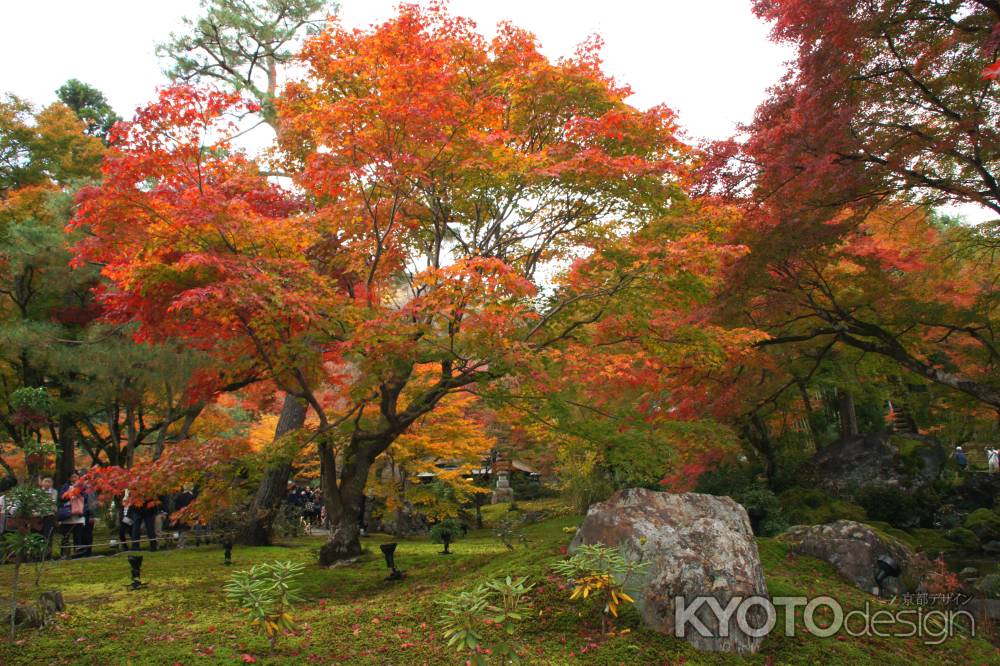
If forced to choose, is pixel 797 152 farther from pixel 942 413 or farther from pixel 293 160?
pixel 942 413

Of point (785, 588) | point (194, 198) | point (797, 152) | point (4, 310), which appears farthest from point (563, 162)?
point (4, 310)

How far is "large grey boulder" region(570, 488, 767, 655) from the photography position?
471 cm

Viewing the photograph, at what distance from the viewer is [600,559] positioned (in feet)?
16.0

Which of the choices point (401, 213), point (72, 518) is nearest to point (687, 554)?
point (401, 213)

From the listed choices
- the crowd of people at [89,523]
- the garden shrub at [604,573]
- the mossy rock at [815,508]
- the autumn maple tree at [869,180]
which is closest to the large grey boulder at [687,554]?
the garden shrub at [604,573]

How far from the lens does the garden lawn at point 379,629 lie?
14.1ft

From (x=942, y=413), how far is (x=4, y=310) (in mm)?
18966

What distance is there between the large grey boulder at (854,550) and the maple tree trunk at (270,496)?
8029mm

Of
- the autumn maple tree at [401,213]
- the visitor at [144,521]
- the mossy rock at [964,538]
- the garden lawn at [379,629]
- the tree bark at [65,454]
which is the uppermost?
the autumn maple tree at [401,213]

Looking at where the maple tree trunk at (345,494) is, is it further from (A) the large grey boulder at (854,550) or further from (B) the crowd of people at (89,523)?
(A) the large grey boulder at (854,550)

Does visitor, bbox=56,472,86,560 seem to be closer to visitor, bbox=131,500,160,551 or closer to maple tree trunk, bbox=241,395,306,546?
visitor, bbox=131,500,160,551

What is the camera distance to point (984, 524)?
32.3ft

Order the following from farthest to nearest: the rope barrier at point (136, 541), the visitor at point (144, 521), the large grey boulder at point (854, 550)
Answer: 1. the visitor at point (144, 521)
2. the rope barrier at point (136, 541)
3. the large grey boulder at point (854, 550)

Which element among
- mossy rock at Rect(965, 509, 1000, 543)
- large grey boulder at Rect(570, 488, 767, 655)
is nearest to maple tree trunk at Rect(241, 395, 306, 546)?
large grey boulder at Rect(570, 488, 767, 655)
